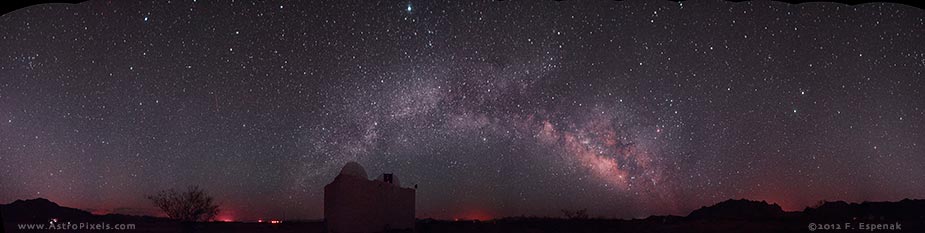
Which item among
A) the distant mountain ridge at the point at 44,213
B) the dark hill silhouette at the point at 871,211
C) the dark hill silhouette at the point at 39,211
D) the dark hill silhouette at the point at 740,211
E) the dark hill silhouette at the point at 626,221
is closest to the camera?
the dark hill silhouette at the point at 626,221

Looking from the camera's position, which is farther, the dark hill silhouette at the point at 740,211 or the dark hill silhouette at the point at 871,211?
the dark hill silhouette at the point at 740,211

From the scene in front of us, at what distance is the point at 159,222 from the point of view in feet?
97.8

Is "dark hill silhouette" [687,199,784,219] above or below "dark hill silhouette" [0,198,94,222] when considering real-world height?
below

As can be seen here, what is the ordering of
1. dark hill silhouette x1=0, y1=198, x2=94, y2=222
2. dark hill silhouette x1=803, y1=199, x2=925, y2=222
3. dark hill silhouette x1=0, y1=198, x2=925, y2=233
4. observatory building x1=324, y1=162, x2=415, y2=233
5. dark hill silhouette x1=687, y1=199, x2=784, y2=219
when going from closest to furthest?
observatory building x1=324, y1=162, x2=415, y2=233 → dark hill silhouette x1=0, y1=198, x2=925, y2=233 → dark hill silhouette x1=803, y1=199, x2=925, y2=222 → dark hill silhouette x1=0, y1=198, x2=94, y2=222 → dark hill silhouette x1=687, y1=199, x2=784, y2=219

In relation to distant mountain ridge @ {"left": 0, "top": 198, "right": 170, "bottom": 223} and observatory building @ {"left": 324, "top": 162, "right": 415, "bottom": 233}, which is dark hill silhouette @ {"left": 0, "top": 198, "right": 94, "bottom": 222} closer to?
distant mountain ridge @ {"left": 0, "top": 198, "right": 170, "bottom": 223}

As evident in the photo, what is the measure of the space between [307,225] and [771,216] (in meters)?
24.9

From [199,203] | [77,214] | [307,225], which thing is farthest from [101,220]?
[307,225]

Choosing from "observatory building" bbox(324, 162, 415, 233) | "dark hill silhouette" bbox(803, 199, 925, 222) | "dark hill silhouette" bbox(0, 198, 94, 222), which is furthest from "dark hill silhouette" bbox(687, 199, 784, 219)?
"dark hill silhouette" bbox(0, 198, 94, 222)

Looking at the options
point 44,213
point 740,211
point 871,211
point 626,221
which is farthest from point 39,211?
point 871,211

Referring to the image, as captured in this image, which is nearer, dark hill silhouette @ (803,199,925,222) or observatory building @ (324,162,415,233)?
observatory building @ (324,162,415,233)

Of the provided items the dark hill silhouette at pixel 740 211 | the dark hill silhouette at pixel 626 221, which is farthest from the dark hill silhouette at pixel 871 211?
the dark hill silhouette at pixel 740 211

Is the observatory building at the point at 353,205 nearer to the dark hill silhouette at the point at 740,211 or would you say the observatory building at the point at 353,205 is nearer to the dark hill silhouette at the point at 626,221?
the dark hill silhouette at the point at 626,221

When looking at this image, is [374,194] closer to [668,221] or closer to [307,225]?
[307,225]

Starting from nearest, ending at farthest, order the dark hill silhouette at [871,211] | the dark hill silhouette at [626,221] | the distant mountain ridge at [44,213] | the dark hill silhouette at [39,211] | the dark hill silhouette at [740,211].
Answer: the dark hill silhouette at [626,221]
the distant mountain ridge at [44,213]
the dark hill silhouette at [871,211]
the dark hill silhouette at [39,211]
the dark hill silhouette at [740,211]
